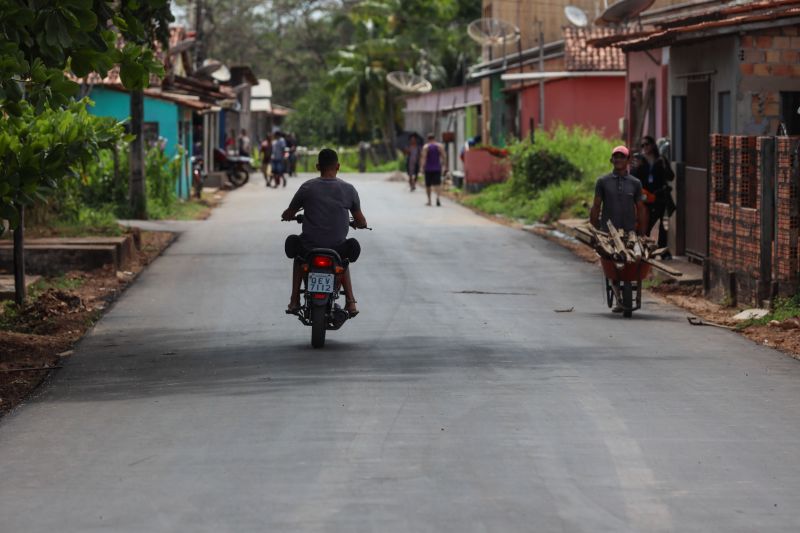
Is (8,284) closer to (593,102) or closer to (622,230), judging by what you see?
(622,230)

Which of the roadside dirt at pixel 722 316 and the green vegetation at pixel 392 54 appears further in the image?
the green vegetation at pixel 392 54

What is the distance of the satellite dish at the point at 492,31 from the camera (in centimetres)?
4350

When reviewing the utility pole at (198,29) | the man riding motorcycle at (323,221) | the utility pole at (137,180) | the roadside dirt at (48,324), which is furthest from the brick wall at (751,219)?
the utility pole at (198,29)

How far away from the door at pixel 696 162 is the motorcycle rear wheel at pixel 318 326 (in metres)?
8.86

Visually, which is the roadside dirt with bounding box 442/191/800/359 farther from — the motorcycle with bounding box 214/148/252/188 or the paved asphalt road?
the motorcycle with bounding box 214/148/252/188

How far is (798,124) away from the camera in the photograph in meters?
18.7

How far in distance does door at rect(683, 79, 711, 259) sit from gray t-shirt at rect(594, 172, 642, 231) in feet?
16.1

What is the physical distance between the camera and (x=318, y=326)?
12352 mm

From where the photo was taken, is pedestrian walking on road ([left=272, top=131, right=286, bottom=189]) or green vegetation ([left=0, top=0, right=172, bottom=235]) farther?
pedestrian walking on road ([left=272, top=131, right=286, bottom=189])

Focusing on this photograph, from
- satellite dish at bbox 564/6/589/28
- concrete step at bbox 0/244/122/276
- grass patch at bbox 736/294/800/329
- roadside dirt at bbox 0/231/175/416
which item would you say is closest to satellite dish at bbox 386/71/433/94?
satellite dish at bbox 564/6/589/28

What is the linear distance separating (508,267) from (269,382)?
10.7 m

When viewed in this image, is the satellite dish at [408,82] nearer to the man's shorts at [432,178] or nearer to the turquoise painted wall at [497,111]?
the turquoise painted wall at [497,111]

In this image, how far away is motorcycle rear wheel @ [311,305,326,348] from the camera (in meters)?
12.3

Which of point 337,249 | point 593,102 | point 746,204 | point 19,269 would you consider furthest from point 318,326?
point 593,102
